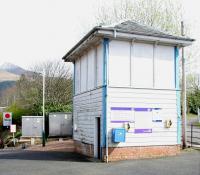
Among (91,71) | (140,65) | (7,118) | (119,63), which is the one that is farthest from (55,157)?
(7,118)

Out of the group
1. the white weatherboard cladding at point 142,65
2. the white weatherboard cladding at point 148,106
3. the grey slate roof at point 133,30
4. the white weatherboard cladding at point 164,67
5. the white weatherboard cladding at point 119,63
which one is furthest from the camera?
the white weatherboard cladding at point 164,67

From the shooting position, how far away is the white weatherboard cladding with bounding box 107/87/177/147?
16578 millimetres

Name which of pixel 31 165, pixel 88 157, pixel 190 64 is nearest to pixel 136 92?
pixel 88 157

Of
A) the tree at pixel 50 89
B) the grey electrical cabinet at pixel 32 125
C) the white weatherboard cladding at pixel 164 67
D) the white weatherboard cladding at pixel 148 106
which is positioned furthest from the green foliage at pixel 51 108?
the white weatherboard cladding at pixel 148 106

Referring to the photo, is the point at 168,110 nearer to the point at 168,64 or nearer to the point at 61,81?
the point at 168,64

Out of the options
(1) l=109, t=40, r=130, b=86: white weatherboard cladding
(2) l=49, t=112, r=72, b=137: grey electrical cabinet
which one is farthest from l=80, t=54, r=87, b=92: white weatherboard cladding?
(2) l=49, t=112, r=72, b=137: grey electrical cabinet

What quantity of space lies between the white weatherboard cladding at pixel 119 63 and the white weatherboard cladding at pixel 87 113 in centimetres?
91

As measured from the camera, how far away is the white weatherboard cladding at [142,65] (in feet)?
56.6

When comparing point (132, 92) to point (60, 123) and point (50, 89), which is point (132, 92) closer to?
point (60, 123)

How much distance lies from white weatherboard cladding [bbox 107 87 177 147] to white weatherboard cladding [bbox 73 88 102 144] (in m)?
0.83

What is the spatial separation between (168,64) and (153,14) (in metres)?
11.3

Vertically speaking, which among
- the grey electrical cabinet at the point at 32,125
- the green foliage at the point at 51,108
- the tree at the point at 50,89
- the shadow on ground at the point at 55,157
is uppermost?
the tree at the point at 50,89

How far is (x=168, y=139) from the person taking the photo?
17.6 m

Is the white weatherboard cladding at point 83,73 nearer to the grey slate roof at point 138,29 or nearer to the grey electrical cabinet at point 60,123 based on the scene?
the grey slate roof at point 138,29
